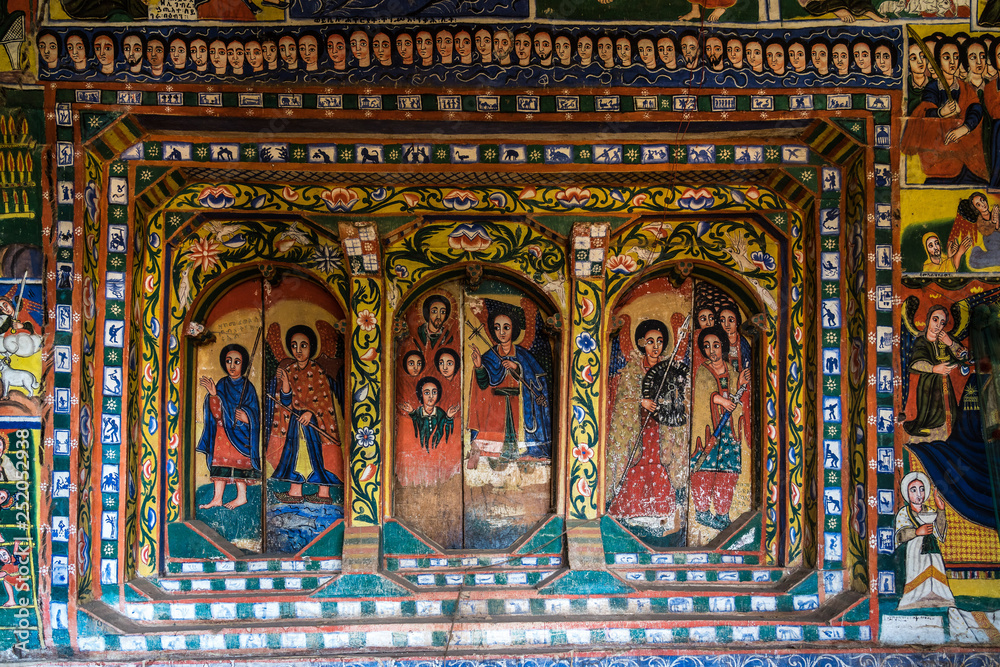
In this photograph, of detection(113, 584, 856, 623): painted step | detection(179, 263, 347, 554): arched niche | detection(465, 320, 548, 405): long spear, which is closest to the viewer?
detection(113, 584, 856, 623): painted step

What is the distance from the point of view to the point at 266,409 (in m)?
5.57

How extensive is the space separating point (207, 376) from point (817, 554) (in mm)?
4045

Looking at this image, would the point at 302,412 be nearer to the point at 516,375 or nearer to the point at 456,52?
the point at 516,375

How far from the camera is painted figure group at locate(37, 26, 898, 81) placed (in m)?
4.88

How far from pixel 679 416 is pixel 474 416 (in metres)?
1.37

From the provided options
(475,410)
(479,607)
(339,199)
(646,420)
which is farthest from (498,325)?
(479,607)

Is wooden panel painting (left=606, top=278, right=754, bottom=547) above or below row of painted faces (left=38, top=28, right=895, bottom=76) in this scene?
below

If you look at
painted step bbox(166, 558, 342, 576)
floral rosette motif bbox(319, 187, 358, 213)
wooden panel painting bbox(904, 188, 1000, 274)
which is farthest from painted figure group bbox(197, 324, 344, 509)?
wooden panel painting bbox(904, 188, 1000, 274)

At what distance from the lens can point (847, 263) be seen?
5.21m

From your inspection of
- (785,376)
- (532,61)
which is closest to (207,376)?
(532,61)

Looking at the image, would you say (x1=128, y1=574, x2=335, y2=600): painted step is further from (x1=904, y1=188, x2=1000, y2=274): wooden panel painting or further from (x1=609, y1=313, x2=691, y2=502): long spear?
(x1=904, y1=188, x2=1000, y2=274): wooden panel painting

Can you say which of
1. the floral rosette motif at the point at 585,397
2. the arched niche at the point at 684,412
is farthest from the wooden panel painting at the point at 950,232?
the floral rosette motif at the point at 585,397

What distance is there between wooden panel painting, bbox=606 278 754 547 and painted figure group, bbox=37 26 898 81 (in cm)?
148

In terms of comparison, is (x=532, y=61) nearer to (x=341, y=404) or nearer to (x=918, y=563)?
(x=341, y=404)
